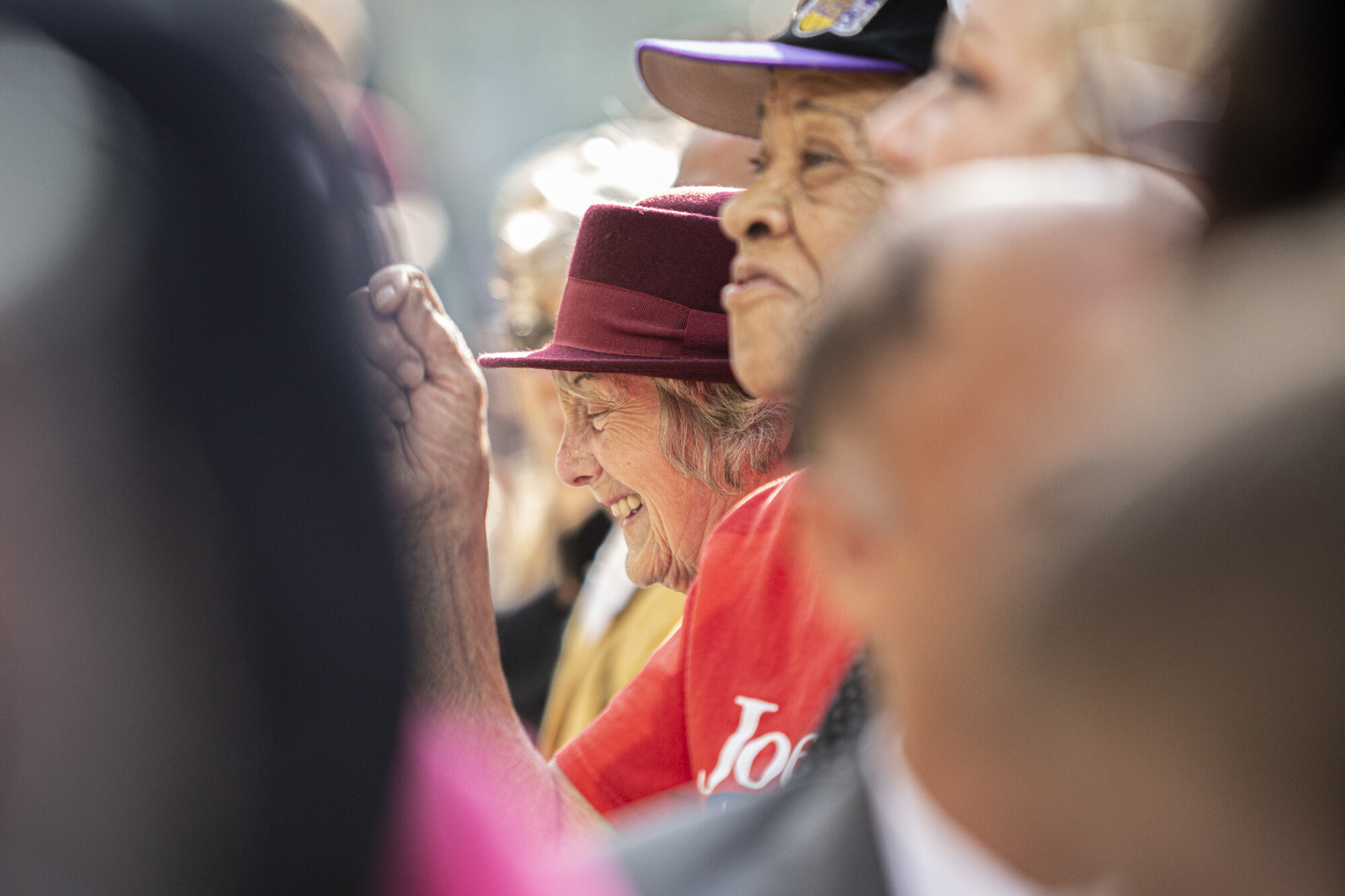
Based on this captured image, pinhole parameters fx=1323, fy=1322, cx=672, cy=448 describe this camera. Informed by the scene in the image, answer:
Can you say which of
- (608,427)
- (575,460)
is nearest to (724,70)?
(608,427)

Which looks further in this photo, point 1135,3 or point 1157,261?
point 1135,3

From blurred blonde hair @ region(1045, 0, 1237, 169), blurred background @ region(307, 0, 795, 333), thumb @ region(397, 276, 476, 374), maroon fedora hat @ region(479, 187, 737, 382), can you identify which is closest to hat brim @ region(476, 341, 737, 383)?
maroon fedora hat @ region(479, 187, 737, 382)

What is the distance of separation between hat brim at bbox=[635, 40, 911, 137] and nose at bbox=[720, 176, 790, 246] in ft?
0.54

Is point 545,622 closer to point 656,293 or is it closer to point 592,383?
point 592,383

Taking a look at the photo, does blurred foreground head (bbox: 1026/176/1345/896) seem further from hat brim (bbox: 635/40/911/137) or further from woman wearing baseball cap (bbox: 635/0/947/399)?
hat brim (bbox: 635/40/911/137)

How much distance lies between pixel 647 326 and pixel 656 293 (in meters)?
0.05

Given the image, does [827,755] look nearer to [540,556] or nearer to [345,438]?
[345,438]

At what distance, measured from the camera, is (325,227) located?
0.69 metres

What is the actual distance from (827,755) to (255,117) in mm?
731

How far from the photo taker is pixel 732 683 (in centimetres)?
176

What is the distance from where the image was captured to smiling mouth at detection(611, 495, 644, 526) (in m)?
2.29

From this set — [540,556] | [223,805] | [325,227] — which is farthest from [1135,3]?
[540,556]

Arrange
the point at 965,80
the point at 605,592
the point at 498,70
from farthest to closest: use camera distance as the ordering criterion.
→ the point at 498,70, the point at 605,592, the point at 965,80

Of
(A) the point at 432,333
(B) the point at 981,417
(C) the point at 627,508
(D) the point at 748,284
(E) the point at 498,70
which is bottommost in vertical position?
(E) the point at 498,70
